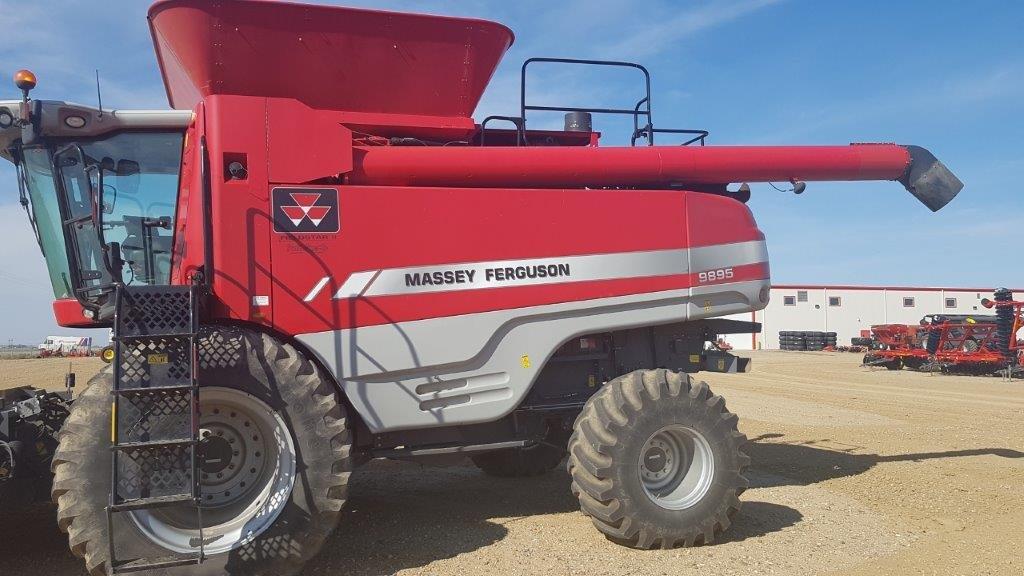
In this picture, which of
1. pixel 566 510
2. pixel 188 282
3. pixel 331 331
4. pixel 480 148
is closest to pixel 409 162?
pixel 480 148

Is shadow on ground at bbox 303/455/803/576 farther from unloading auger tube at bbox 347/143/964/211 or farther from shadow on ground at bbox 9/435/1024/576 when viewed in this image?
Answer: unloading auger tube at bbox 347/143/964/211

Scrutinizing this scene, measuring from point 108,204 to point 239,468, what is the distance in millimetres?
2068

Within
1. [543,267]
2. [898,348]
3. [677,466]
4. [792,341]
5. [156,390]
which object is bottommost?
[792,341]

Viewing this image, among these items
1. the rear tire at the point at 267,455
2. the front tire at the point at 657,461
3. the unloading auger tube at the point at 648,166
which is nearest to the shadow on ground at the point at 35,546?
the rear tire at the point at 267,455

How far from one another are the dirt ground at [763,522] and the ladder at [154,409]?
986mm

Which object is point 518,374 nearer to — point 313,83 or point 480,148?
point 480,148

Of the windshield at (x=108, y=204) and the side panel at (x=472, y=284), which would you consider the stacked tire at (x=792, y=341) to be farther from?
the windshield at (x=108, y=204)

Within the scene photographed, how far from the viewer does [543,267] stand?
5430mm

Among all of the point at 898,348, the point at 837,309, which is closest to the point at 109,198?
the point at 898,348

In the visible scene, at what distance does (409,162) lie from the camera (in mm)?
5270

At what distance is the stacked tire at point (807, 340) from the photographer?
135 ft

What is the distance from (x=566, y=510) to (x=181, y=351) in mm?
3339

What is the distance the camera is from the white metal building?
4638 centimetres

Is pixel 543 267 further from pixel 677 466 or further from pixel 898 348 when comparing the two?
pixel 898 348
